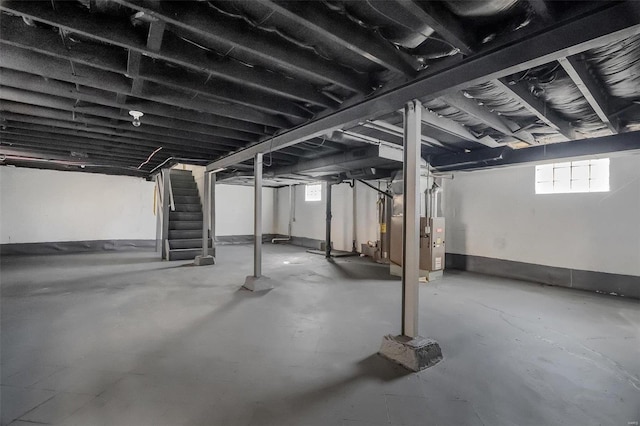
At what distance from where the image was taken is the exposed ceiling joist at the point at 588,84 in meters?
1.94

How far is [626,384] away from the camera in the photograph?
6.61ft

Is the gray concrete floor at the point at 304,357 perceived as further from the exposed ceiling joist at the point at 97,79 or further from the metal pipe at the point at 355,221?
the metal pipe at the point at 355,221

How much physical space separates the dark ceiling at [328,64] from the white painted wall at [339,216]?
4.12m

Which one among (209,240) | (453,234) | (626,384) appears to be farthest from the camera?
(209,240)

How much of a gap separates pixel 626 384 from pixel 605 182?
3.60 meters

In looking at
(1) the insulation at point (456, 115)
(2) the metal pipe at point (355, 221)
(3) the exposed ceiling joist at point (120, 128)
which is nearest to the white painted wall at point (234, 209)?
(2) the metal pipe at point (355, 221)

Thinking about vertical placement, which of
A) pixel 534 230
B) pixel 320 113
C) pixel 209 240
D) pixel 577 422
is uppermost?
pixel 320 113

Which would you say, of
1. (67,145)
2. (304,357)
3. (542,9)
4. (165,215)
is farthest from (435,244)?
(67,145)

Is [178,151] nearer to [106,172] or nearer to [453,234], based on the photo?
[106,172]

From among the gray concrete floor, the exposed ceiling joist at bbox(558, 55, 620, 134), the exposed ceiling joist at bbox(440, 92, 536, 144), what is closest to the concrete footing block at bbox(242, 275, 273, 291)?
the gray concrete floor

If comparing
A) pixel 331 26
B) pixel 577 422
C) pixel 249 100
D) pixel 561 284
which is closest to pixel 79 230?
pixel 249 100

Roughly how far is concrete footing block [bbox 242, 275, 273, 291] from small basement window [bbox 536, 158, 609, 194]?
4.89m

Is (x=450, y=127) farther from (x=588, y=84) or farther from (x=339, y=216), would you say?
(x=339, y=216)

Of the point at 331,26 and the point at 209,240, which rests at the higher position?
the point at 331,26
